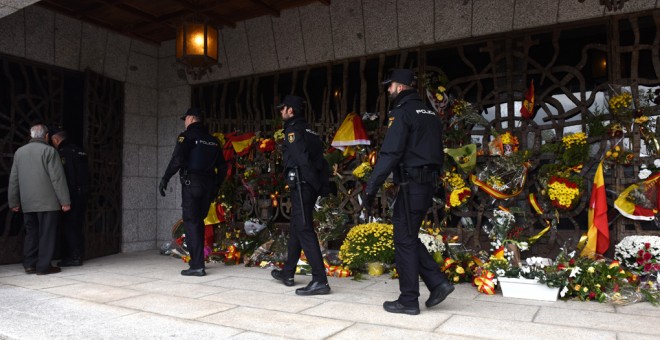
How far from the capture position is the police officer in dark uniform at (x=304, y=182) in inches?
203

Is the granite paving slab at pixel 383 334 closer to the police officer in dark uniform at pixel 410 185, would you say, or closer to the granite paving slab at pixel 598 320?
the police officer in dark uniform at pixel 410 185

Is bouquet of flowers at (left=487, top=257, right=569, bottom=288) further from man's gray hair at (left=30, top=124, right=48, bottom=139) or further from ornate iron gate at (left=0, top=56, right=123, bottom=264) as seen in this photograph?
ornate iron gate at (left=0, top=56, right=123, bottom=264)

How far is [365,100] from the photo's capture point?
7594 mm

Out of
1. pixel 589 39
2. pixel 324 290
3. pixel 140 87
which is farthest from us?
pixel 140 87

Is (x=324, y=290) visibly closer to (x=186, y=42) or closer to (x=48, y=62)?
(x=186, y=42)

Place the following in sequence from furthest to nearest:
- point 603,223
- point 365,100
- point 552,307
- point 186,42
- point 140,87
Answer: point 140,87, point 365,100, point 186,42, point 603,223, point 552,307

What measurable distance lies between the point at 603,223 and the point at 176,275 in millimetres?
4981

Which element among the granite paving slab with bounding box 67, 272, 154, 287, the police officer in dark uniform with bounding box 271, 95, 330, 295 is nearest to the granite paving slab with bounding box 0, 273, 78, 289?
the granite paving slab with bounding box 67, 272, 154, 287

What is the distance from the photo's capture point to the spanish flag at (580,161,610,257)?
5.61 m

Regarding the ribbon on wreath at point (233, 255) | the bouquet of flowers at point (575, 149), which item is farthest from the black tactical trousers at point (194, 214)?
the bouquet of flowers at point (575, 149)

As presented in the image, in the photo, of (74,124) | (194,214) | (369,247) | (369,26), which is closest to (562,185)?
(369,247)

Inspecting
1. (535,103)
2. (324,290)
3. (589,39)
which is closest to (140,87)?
(324,290)

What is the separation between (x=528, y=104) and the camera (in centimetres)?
634

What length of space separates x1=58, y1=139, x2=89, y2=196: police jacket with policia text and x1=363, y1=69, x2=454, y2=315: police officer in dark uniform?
480 centimetres
